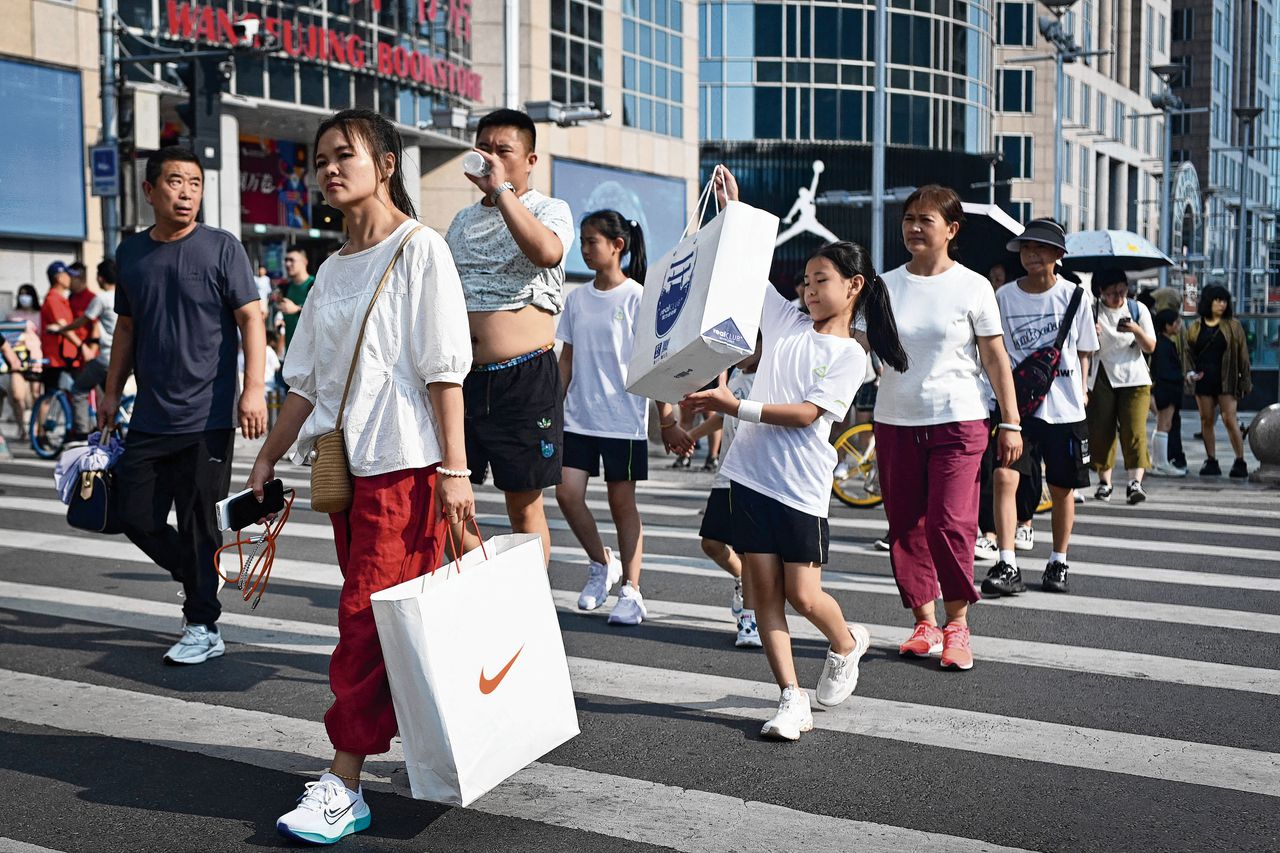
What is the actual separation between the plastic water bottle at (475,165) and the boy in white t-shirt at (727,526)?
100cm

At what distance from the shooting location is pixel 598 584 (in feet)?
22.1

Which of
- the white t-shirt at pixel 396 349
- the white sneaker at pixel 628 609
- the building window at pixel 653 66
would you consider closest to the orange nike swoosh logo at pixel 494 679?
the white t-shirt at pixel 396 349

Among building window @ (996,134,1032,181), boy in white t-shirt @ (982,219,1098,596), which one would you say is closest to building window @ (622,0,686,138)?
building window @ (996,134,1032,181)

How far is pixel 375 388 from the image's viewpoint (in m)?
3.81

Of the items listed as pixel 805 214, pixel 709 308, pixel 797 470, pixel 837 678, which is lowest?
pixel 837 678

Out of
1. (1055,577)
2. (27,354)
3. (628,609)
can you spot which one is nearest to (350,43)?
(27,354)

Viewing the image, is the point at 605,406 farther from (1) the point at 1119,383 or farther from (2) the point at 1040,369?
(1) the point at 1119,383

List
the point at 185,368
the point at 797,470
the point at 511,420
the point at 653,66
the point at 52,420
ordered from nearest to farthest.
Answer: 1. the point at 797,470
2. the point at 511,420
3. the point at 185,368
4. the point at 52,420
5. the point at 653,66

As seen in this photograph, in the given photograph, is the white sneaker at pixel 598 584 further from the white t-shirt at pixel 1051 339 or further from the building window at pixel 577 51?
the building window at pixel 577 51

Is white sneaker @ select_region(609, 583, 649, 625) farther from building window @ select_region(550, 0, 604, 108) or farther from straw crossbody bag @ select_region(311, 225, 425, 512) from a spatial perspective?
building window @ select_region(550, 0, 604, 108)

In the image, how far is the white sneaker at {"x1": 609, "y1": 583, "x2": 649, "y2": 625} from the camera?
6426 millimetres

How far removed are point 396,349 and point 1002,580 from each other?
14.0 feet

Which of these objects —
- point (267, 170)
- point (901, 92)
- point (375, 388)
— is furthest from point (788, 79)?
point (375, 388)

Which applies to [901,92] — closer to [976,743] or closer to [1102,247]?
[1102,247]
